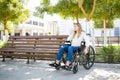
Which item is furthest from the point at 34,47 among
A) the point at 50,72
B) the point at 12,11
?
the point at 12,11

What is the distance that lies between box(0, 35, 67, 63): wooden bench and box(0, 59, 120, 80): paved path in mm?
429

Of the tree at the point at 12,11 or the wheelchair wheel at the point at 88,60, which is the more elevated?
the tree at the point at 12,11

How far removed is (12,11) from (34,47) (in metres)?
10.3

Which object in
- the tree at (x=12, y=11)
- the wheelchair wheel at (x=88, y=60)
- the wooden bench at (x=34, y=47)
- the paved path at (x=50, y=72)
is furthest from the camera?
the tree at (x=12, y=11)

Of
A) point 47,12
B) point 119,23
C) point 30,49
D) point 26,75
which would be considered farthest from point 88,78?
point 119,23

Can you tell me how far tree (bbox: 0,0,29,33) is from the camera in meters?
18.9

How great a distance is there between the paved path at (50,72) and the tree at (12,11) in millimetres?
10536

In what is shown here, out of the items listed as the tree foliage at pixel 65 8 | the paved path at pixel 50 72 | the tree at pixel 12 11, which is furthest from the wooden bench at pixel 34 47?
the tree at pixel 12 11

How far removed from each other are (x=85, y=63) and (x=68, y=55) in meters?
0.87

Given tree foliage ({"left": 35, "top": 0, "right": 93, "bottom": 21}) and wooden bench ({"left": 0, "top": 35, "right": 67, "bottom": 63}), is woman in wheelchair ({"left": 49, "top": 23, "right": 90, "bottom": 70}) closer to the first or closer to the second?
wooden bench ({"left": 0, "top": 35, "right": 67, "bottom": 63})

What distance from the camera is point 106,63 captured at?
9.10 meters

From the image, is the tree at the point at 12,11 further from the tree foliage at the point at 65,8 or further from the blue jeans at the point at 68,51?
the blue jeans at the point at 68,51

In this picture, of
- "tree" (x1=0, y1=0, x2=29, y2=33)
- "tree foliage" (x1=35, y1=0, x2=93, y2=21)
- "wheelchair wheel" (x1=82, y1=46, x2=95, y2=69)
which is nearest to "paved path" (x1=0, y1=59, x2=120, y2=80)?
"wheelchair wheel" (x1=82, y1=46, x2=95, y2=69)

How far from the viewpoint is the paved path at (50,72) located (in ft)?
22.7
